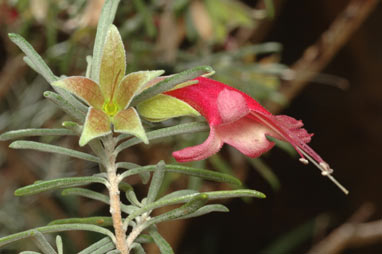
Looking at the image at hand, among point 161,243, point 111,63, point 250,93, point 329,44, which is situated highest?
point 329,44

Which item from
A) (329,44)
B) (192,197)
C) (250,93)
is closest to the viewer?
(192,197)

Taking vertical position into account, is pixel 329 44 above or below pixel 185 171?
above

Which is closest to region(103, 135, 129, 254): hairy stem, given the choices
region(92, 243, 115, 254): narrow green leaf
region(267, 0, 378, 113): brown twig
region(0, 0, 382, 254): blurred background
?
region(92, 243, 115, 254): narrow green leaf

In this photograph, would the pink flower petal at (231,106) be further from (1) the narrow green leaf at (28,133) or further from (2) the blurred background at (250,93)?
(2) the blurred background at (250,93)

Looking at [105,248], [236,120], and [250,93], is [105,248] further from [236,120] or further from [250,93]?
[250,93]

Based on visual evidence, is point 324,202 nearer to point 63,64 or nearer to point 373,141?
point 373,141

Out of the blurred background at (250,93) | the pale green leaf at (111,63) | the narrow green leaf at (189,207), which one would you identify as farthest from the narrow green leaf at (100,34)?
the blurred background at (250,93)

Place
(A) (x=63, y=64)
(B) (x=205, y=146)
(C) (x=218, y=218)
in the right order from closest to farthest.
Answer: (B) (x=205, y=146)
(A) (x=63, y=64)
(C) (x=218, y=218)

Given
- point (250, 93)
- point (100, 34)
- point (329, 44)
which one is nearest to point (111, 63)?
point (100, 34)

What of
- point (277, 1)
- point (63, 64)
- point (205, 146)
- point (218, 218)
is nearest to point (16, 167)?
point (63, 64)
